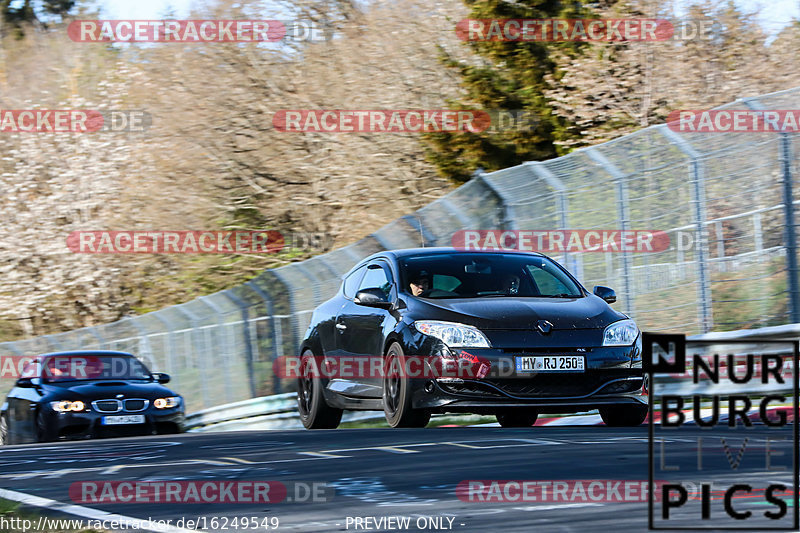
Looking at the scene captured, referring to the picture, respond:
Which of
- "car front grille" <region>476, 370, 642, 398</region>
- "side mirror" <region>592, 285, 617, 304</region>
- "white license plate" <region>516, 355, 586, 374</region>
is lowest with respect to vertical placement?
"car front grille" <region>476, 370, 642, 398</region>

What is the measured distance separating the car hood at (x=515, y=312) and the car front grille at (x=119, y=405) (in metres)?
6.13

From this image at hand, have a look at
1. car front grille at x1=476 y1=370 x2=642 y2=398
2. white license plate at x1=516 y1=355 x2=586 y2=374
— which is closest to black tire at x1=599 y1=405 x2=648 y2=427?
car front grille at x1=476 y1=370 x2=642 y2=398

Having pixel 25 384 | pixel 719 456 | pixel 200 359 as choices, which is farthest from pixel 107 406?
pixel 719 456

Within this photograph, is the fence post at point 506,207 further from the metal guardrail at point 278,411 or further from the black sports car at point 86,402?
the black sports car at point 86,402

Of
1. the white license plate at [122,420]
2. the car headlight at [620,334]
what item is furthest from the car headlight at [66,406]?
the car headlight at [620,334]

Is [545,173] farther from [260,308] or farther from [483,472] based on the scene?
[483,472]

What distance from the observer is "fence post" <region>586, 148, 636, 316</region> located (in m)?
14.8

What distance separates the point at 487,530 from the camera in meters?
5.70

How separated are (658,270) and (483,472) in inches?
329

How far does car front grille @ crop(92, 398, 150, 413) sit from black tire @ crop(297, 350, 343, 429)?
10.2 feet

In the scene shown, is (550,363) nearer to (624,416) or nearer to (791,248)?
(624,416)

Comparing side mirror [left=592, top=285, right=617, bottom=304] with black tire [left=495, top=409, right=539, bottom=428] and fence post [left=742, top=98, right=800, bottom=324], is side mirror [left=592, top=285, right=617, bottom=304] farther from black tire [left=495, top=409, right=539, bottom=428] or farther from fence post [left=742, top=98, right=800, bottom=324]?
fence post [left=742, top=98, right=800, bottom=324]

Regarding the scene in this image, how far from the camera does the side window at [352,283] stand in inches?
510

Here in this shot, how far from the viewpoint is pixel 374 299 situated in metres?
11.5
